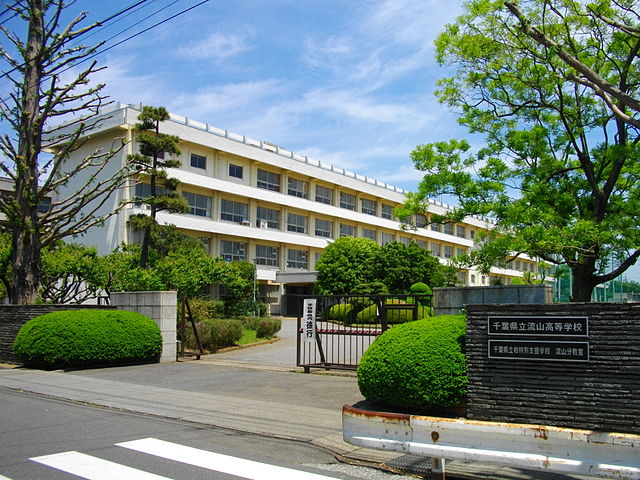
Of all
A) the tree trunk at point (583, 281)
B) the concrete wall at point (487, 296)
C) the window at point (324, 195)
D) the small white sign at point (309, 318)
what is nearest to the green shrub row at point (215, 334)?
the small white sign at point (309, 318)

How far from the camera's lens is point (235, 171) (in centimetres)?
4534

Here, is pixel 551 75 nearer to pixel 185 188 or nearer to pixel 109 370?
pixel 109 370

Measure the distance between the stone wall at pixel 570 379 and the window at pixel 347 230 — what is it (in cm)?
4876

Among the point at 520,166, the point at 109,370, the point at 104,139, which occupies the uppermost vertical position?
the point at 104,139

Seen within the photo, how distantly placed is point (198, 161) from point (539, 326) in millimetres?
37347

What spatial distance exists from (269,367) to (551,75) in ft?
34.3

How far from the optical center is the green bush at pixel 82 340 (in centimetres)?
1505

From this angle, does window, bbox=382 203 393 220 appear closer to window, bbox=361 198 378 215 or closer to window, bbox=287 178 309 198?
window, bbox=361 198 378 215

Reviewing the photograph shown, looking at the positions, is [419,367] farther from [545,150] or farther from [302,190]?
[302,190]

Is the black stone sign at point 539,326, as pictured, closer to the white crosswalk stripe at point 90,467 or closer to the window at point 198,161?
the white crosswalk stripe at point 90,467

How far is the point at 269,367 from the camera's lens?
15.7 metres

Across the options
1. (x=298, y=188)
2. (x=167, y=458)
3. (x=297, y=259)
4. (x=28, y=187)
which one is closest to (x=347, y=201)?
(x=298, y=188)

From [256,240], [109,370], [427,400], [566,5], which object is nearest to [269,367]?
[109,370]

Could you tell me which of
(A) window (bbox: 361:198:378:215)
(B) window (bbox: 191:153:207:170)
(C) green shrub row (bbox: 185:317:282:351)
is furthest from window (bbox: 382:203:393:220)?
(C) green shrub row (bbox: 185:317:282:351)
